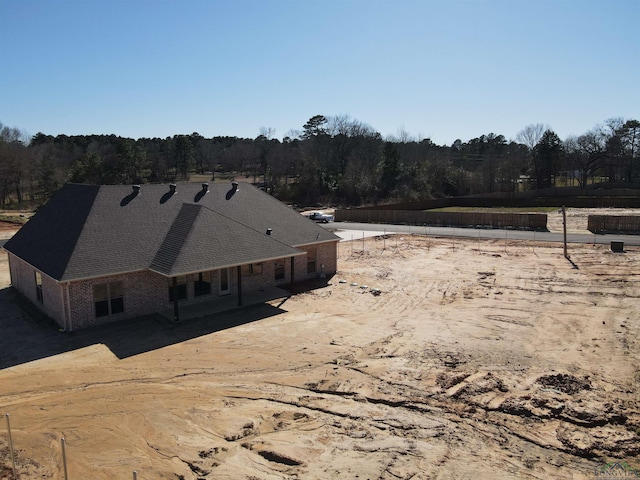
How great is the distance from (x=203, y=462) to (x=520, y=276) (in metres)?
23.3

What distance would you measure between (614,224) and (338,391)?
138 feet

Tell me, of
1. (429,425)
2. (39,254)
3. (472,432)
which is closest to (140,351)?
(39,254)

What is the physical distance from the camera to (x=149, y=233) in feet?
71.6

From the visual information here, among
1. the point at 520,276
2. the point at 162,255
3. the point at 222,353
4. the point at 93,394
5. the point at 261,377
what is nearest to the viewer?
the point at 93,394

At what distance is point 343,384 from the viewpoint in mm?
14000

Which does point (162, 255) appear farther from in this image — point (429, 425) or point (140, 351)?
point (429, 425)

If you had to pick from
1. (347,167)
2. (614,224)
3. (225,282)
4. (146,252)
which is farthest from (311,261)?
(347,167)

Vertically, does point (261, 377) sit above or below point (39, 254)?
below

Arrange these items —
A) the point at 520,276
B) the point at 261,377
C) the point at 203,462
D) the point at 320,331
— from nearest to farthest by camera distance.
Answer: the point at 203,462
the point at 261,377
the point at 320,331
the point at 520,276

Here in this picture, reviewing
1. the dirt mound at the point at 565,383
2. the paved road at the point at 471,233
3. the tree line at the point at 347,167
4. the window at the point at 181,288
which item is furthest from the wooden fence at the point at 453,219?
the window at the point at 181,288

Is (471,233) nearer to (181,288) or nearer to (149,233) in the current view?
(181,288)

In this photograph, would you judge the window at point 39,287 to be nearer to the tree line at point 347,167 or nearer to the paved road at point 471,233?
the paved road at point 471,233

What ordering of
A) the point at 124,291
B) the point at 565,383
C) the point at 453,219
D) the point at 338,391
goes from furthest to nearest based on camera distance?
the point at 453,219
the point at 124,291
the point at 565,383
the point at 338,391

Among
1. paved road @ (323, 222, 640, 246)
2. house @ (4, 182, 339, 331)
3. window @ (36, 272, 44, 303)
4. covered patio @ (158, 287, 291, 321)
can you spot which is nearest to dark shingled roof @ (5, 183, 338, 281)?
house @ (4, 182, 339, 331)
